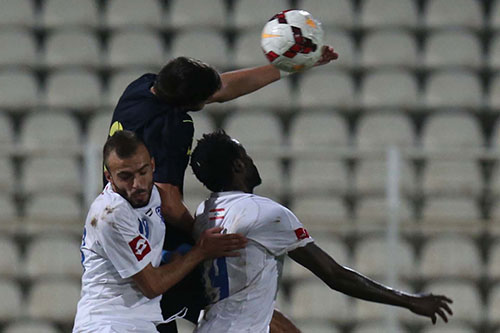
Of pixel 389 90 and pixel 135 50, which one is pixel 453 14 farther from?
pixel 135 50

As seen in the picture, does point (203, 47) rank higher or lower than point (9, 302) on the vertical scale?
higher

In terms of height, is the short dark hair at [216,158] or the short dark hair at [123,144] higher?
the short dark hair at [123,144]

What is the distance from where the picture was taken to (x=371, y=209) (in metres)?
6.36

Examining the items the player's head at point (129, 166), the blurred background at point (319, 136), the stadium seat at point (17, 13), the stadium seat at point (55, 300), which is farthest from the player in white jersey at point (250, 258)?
the stadium seat at point (17, 13)

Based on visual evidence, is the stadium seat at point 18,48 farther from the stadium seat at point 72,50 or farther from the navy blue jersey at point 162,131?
the navy blue jersey at point 162,131

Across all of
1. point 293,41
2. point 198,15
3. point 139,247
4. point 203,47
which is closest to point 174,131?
point 139,247

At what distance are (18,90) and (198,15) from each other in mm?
1618

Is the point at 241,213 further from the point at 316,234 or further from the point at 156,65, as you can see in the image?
the point at 156,65

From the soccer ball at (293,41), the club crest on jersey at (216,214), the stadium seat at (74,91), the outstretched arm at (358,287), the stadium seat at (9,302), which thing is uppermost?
the soccer ball at (293,41)

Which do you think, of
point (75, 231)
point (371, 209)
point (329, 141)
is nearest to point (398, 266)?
point (371, 209)

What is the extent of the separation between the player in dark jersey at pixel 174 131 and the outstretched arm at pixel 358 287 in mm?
417

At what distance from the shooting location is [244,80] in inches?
153

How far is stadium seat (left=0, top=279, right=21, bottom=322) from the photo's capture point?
6.28 metres

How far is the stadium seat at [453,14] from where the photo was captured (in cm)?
795
